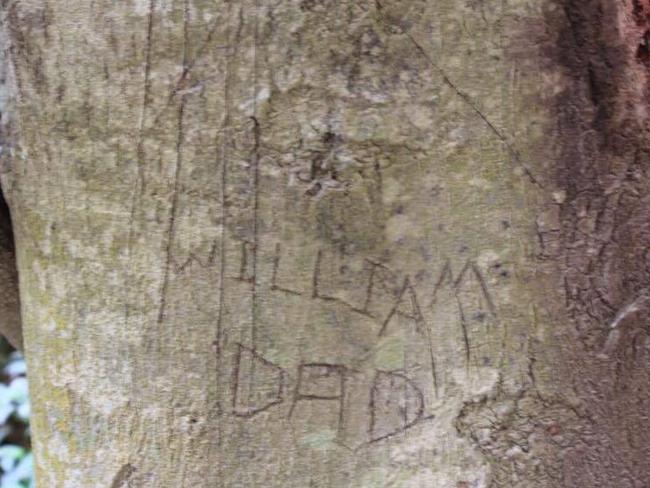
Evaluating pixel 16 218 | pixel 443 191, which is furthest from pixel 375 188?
pixel 16 218

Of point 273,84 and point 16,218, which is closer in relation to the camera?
point 273,84

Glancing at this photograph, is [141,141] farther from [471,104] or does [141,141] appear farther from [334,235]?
[471,104]

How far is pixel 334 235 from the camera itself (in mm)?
663

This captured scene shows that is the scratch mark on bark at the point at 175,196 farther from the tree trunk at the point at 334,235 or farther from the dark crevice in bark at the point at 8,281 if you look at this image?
the dark crevice in bark at the point at 8,281

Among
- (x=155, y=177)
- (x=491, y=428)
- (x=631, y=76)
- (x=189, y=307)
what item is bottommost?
(x=491, y=428)

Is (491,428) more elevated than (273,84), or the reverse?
(273,84)

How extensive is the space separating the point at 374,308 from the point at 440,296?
6 centimetres

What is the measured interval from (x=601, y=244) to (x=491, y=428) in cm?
21

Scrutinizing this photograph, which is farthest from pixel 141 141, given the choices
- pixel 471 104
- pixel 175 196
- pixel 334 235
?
pixel 471 104

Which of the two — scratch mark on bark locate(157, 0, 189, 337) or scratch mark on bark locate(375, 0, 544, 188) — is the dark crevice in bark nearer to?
scratch mark on bark locate(157, 0, 189, 337)

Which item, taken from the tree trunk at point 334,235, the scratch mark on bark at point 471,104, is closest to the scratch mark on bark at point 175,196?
the tree trunk at point 334,235

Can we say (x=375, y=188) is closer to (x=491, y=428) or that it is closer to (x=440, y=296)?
(x=440, y=296)

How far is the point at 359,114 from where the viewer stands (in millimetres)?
636

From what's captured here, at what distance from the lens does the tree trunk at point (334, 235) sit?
64cm
